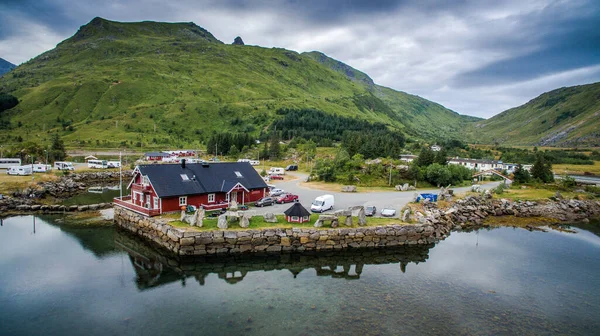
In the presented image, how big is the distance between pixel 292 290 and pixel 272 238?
675 centimetres

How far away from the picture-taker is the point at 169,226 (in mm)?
28906

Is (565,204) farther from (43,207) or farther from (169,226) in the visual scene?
(43,207)

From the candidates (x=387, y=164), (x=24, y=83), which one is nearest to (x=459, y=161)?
(x=387, y=164)

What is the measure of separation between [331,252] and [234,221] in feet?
29.6

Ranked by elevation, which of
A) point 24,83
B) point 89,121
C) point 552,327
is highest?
point 24,83

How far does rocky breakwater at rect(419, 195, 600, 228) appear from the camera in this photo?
41594 millimetres

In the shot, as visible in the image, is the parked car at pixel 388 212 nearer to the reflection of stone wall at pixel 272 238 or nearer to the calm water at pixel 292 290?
the reflection of stone wall at pixel 272 238

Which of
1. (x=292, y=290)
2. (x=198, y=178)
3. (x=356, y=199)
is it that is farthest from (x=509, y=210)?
(x=198, y=178)

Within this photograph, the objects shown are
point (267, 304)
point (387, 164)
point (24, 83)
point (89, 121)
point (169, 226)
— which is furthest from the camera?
point (24, 83)

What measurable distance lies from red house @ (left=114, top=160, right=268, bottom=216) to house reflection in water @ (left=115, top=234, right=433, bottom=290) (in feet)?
15.5

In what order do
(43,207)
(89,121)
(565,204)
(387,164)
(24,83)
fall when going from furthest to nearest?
1. (24,83)
2. (89,121)
3. (387,164)
4. (565,204)
5. (43,207)

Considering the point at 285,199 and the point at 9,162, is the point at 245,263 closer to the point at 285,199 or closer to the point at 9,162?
the point at 285,199

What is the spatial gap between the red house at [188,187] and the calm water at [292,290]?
4193mm

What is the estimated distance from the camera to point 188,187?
34.7 metres
